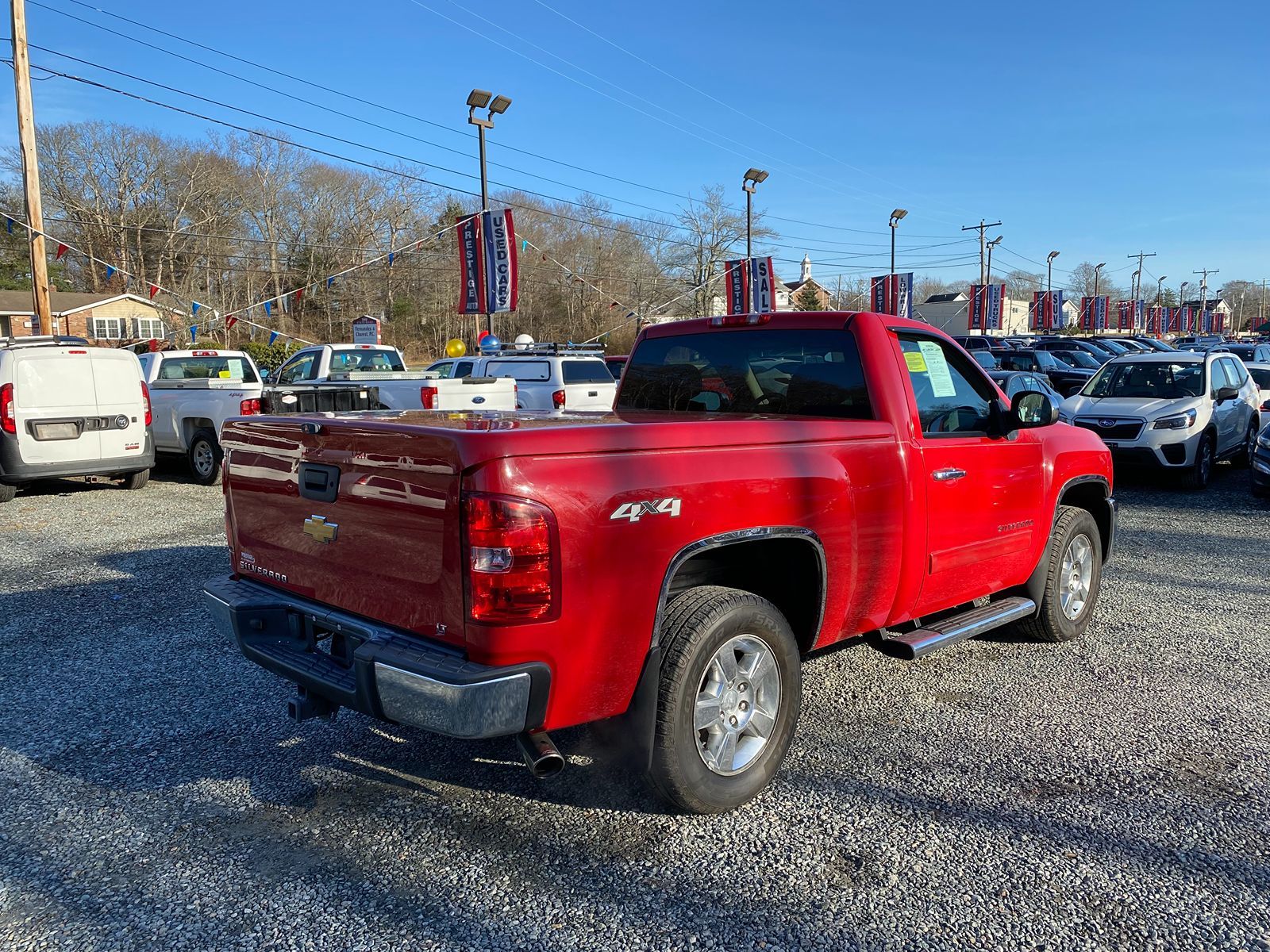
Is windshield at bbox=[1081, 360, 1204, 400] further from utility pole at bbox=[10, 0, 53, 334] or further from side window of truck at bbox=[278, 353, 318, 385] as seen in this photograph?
utility pole at bbox=[10, 0, 53, 334]

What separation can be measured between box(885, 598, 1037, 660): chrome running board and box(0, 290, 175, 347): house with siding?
57819 mm

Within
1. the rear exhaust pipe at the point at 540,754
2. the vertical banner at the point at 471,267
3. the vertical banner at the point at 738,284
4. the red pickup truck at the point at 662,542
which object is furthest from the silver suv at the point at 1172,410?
the vertical banner at the point at 738,284

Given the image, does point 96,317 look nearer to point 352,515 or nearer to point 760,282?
point 760,282

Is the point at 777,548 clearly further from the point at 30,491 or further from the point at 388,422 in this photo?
the point at 30,491

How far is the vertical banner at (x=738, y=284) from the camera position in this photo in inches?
1254

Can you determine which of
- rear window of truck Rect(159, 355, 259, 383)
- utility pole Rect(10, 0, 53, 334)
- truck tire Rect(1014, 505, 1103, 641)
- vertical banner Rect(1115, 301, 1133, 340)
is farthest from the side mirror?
vertical banner Rect(1115, 301, 1133, 340)

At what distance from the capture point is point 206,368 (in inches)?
553

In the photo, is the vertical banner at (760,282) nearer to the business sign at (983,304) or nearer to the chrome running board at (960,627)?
the business sign at (983,304)

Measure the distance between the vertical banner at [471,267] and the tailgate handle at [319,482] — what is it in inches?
747

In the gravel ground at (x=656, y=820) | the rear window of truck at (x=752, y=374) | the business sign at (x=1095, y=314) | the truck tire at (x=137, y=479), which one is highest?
the business sign at (x=1095, y=314)

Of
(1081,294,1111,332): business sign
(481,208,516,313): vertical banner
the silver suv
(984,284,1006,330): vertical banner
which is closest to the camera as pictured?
the silver suv

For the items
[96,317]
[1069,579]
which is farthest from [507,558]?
[96,317]

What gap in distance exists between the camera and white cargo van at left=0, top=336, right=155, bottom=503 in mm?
10188

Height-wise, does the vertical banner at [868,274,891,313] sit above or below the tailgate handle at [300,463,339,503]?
above
